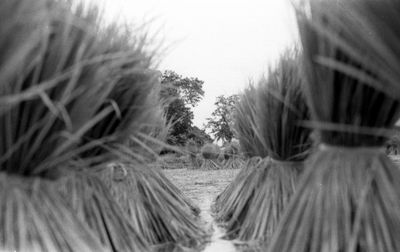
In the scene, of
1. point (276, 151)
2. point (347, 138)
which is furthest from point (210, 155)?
point (347, 138)

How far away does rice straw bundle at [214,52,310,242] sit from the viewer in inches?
44.4

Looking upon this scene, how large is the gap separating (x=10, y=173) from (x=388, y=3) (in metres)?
0.48

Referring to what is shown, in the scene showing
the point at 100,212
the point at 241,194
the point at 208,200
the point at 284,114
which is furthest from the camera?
the point at 208,200

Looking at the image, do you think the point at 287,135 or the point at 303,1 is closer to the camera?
the point at 303,1

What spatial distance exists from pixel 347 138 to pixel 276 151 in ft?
1.61

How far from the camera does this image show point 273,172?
123 cm

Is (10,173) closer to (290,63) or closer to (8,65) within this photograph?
(8,65)

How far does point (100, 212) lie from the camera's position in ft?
2.77

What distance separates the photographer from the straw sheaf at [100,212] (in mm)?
806

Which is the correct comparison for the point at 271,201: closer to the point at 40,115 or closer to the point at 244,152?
the point at 244,152

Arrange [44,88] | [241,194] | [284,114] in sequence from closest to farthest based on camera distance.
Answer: [44,88], [284,114], [241,194]

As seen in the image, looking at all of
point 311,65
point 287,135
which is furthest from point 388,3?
point 287,135

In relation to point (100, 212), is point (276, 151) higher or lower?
higher

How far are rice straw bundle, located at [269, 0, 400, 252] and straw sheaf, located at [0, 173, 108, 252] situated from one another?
281 millimetres
